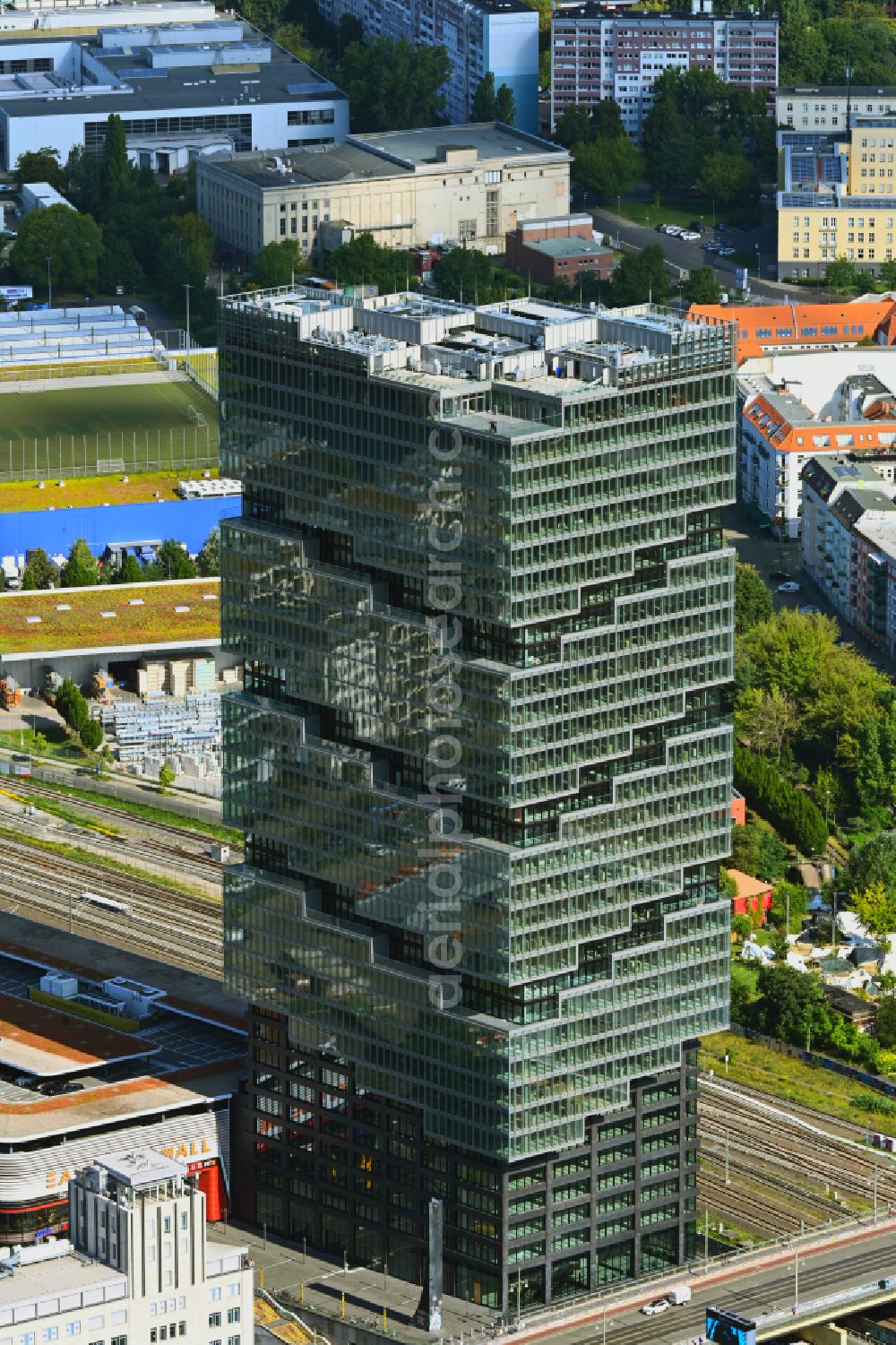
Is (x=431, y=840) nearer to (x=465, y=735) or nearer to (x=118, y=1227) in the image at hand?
(x=465, y=735)

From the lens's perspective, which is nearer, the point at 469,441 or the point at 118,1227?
the point at 118,1227

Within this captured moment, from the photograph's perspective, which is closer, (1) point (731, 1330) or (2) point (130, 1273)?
(2) point (130, 1273)

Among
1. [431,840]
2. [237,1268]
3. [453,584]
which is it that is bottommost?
[237,1268]

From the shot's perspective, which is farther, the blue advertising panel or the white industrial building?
the blue advertising panel

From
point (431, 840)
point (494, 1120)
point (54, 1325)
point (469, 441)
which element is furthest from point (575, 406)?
point (54, 1325)

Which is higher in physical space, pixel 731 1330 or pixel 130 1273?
pixel 130 1273

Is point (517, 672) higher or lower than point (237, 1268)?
higher

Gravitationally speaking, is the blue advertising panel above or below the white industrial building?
below
